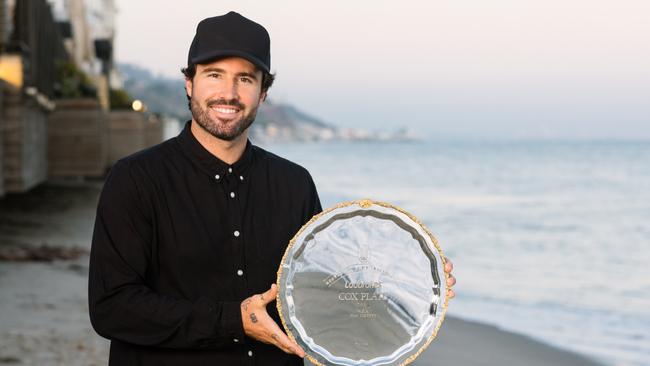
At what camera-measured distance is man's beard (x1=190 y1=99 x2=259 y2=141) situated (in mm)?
2451

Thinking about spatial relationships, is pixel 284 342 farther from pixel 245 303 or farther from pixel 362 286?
pixel 362 286

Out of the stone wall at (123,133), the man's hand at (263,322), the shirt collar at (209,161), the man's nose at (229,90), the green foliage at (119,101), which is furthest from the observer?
the green foliage at (119,101)

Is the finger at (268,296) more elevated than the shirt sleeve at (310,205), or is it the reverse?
the shirt sleeve at (310,205)

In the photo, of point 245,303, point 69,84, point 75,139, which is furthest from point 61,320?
point 69,84

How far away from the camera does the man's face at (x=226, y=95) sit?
2424 mm

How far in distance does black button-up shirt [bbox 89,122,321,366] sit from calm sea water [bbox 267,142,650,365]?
6843mm

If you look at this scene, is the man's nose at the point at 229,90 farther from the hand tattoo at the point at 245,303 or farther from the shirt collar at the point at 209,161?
the hand tattoo at the point at 245,303

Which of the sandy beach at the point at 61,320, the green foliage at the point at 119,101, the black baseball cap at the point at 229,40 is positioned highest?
the green foliage at the point at 119,101

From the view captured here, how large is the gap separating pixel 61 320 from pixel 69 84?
13.3m

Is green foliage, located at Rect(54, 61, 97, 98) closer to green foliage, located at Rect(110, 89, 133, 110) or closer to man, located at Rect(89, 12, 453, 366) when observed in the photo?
green foliage, located at Rect(110, 89, 133, 110)

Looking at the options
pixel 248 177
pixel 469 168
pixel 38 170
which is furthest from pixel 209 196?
pixel 469 168

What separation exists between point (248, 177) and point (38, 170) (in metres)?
11.1

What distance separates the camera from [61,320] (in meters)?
6.86

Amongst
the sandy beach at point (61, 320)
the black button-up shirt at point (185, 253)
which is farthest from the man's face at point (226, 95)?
the sandy beach at point (61, 320)
